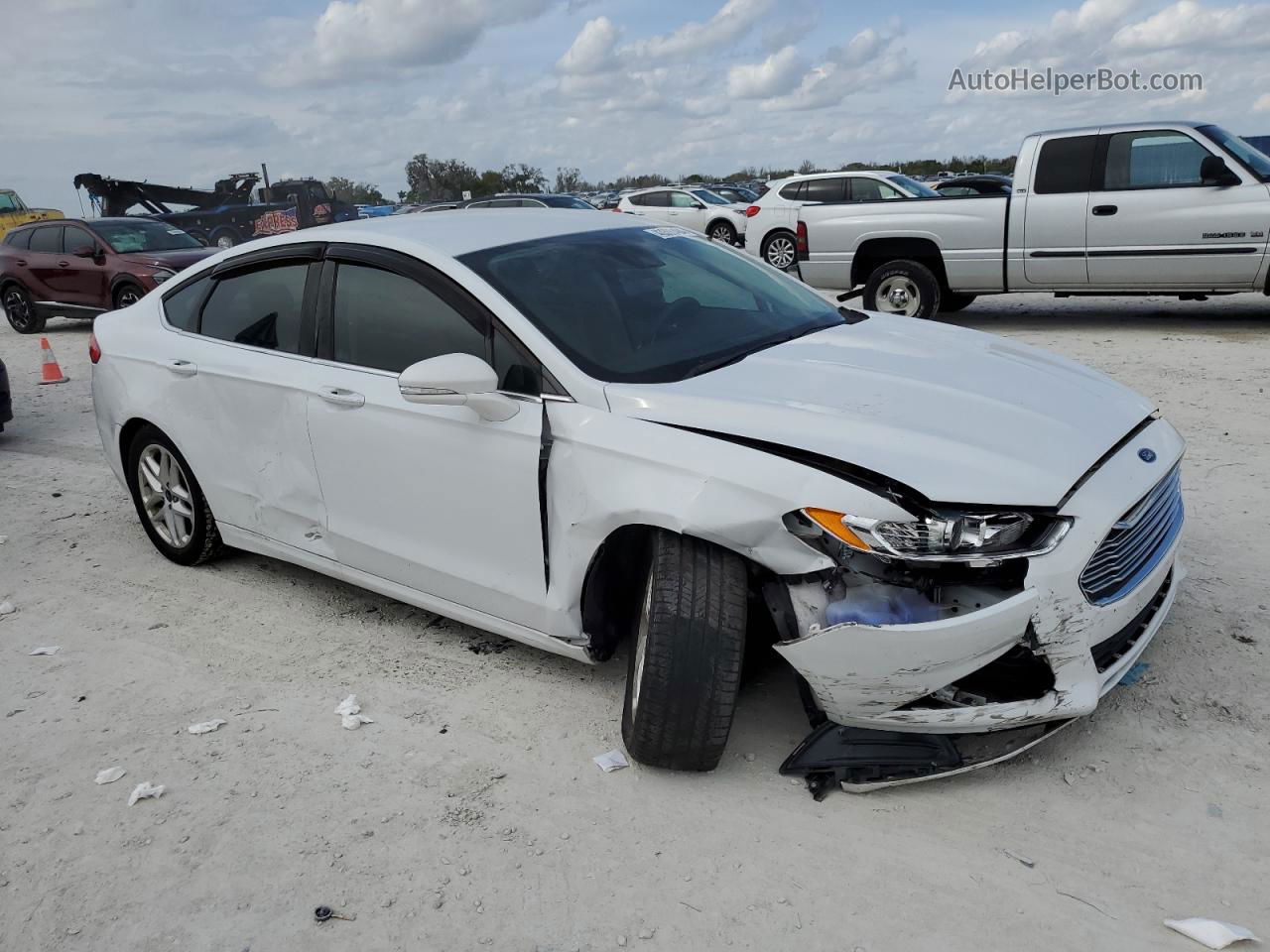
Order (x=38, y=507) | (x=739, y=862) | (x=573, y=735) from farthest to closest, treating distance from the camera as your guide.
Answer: (x=38, y=507) < (x=573, y=735) < (x=739, y=862)

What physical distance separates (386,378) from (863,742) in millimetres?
2045

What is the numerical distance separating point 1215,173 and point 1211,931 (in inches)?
345

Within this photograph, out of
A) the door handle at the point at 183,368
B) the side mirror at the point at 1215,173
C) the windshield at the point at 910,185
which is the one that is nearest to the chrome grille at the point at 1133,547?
the door handle at the point at 183,368

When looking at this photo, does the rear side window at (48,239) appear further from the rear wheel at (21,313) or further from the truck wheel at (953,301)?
the truck wheel at (953,301)

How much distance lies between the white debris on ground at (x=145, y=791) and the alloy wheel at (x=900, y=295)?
9.03 meters

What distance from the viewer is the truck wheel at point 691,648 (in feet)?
9.64

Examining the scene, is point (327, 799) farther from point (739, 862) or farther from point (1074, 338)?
point (1074, 338)

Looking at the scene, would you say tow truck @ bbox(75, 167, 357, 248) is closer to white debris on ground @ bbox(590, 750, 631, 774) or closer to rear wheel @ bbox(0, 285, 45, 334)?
rear wheel @ bbox(0, 285, 45, 334)

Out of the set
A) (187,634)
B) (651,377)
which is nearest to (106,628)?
(187,634)

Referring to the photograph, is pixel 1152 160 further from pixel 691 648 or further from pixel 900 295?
pixel 691 648

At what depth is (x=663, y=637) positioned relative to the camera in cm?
295

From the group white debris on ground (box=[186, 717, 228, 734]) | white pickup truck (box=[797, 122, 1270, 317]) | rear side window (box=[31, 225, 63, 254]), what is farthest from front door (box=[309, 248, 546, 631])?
rear side window (box=[31, 225, 63, 254])

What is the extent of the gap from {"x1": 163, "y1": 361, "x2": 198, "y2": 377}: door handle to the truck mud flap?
120 inches

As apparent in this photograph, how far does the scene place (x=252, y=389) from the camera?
13.9 feet
